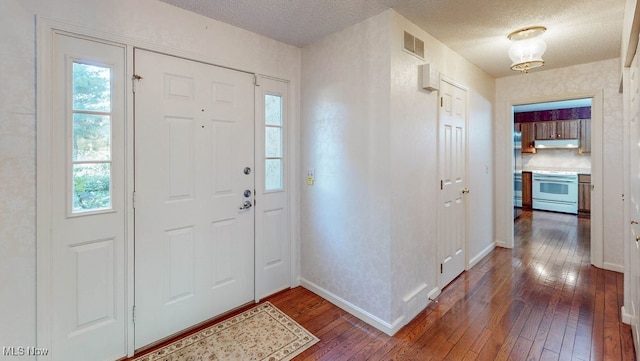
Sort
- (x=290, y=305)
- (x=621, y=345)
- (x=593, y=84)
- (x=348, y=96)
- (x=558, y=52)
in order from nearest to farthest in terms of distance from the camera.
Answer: (x=621, y=345)
(x=348, y=96)
(x=290, y=305)
(x=558, y=52)
(x=593, y=84)

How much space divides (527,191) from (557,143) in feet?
4.09

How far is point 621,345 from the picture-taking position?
2.01 metres

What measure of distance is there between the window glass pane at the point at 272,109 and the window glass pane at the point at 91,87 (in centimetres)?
119

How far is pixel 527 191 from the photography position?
693 cm

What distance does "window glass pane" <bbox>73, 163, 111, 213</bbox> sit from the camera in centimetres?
177

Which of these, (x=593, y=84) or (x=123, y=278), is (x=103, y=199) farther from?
(x=593, y=84)

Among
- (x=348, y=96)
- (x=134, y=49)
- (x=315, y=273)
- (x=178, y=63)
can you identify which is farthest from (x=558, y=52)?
(x=134, y=49)

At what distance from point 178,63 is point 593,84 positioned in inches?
179

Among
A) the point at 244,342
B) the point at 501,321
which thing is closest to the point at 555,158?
the point at 501,321

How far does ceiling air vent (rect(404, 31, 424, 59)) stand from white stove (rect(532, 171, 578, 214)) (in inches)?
235

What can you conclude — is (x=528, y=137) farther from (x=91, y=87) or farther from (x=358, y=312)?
(x=91, y=87)

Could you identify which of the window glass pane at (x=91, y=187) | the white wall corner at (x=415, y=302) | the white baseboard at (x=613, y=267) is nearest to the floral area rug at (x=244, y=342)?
the white wall corner at (x=415, y=302)

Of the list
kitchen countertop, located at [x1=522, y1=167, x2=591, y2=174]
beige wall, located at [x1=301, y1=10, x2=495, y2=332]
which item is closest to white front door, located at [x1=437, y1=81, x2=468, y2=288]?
beige wall, located at [x1=301, y1=10, x2=495, y2=332]

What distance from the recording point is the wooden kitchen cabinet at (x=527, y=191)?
22.5ft
